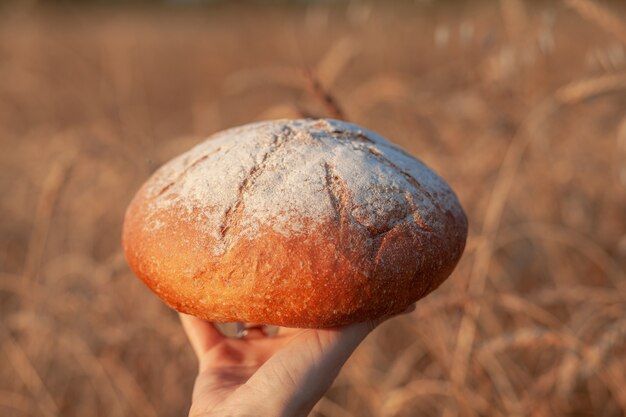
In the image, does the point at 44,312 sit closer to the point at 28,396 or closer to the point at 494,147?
the point at 28,396

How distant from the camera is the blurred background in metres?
1.45

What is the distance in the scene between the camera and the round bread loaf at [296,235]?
2.75ft

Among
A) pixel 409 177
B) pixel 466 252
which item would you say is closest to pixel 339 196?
pixel 409 177

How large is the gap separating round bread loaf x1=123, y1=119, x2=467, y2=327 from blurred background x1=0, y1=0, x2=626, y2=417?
0.34 metres

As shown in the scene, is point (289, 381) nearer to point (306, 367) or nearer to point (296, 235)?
point (306, 367)

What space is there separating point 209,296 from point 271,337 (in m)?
0.46

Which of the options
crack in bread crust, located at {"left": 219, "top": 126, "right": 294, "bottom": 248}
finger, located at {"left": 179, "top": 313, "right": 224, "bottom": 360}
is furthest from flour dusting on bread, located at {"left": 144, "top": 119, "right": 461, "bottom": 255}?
finger, located at {"left": 179, "top": 313, "right": 224, "bottom": 360}

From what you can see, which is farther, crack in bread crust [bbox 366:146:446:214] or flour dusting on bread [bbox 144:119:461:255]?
crack in bread crust [bbox 366:146:446:214]

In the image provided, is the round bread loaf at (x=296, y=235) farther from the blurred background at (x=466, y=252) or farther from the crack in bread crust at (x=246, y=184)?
the blurred background at (x=466, y=252)

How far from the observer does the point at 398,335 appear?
8.02ft

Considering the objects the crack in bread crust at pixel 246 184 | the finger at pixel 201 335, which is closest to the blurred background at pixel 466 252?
the crack in bread crust at pixel 246 184

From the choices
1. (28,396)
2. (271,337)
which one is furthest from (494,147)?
(28,396)

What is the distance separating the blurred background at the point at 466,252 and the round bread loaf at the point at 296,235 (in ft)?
1.13

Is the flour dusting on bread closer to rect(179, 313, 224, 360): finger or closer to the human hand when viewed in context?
the human hand
